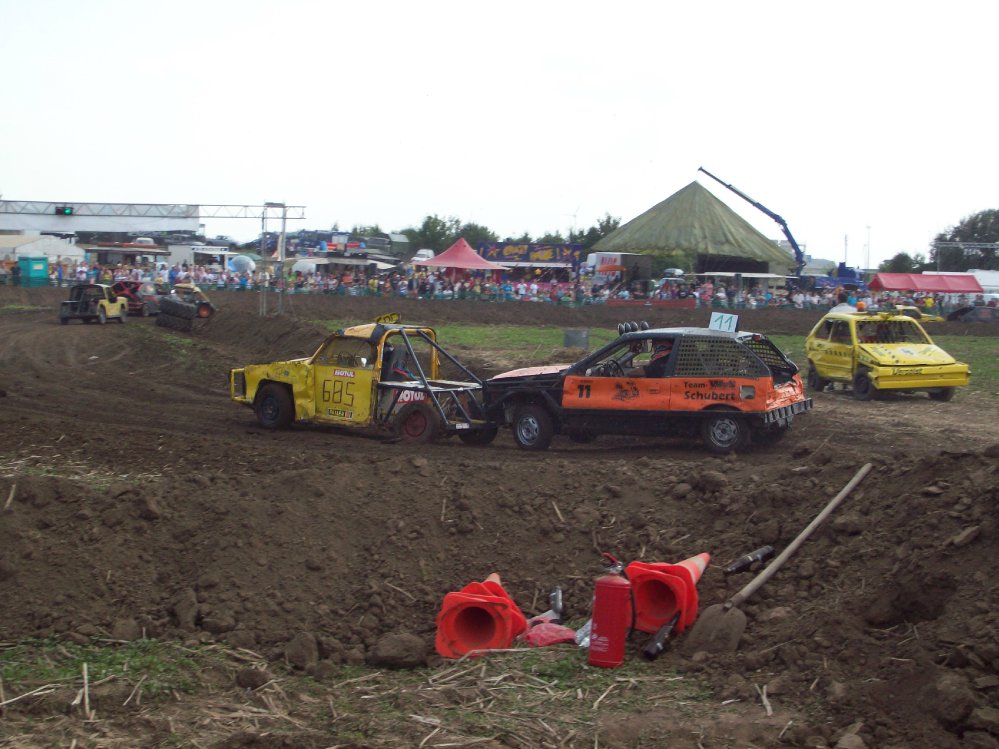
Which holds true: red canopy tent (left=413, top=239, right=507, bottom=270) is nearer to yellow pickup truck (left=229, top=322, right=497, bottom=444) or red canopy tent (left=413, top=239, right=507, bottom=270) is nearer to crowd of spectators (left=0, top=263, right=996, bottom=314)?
crowd of spectators (left=0, top=263, right=996, bottom=314)

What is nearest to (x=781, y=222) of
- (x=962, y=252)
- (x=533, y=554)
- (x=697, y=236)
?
(x=697, y=236)

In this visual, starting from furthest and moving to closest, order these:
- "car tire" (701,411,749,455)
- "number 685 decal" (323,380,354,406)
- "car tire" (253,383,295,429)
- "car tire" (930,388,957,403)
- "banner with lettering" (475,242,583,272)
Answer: "banner with lettering" (475,242,583,272) → "car tire" (930,388,957,403) → "car tire" (253,383,295,429) → "number 685 decal" (323,380,354,406) → "car tire" (701,411,749,455)

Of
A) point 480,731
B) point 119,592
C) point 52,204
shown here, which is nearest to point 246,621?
point 119,592

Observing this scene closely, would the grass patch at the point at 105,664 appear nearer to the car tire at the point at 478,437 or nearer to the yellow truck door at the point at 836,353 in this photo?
the car tire at the point at 478,437

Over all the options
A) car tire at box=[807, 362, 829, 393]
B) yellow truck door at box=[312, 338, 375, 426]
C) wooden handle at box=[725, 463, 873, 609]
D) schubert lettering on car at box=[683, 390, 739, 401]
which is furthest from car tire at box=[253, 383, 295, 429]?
car tire at box=[807, 362, 829, 393]

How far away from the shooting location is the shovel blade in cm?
621

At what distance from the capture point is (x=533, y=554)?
314 inches

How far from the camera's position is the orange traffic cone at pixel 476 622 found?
21.7 feet

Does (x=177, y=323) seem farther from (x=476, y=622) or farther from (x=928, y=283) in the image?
(x=928, y=283)

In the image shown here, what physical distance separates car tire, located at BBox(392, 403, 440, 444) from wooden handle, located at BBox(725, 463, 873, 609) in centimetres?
594

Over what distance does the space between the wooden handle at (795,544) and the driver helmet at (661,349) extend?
4241mm

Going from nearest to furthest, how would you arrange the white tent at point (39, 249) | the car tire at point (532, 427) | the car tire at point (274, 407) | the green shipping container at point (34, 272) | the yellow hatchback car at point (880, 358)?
the car tire at point (532, 427) → the car tire at point (274, 407) → the yellow hatchback car at point (880, 358) → the green shipping container at point (34, 272) → the white tent at point (39, 249)

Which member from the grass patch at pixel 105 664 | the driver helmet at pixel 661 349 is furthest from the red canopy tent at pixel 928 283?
the grass patch at pixel 105 664

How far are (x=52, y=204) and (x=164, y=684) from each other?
263 feet
